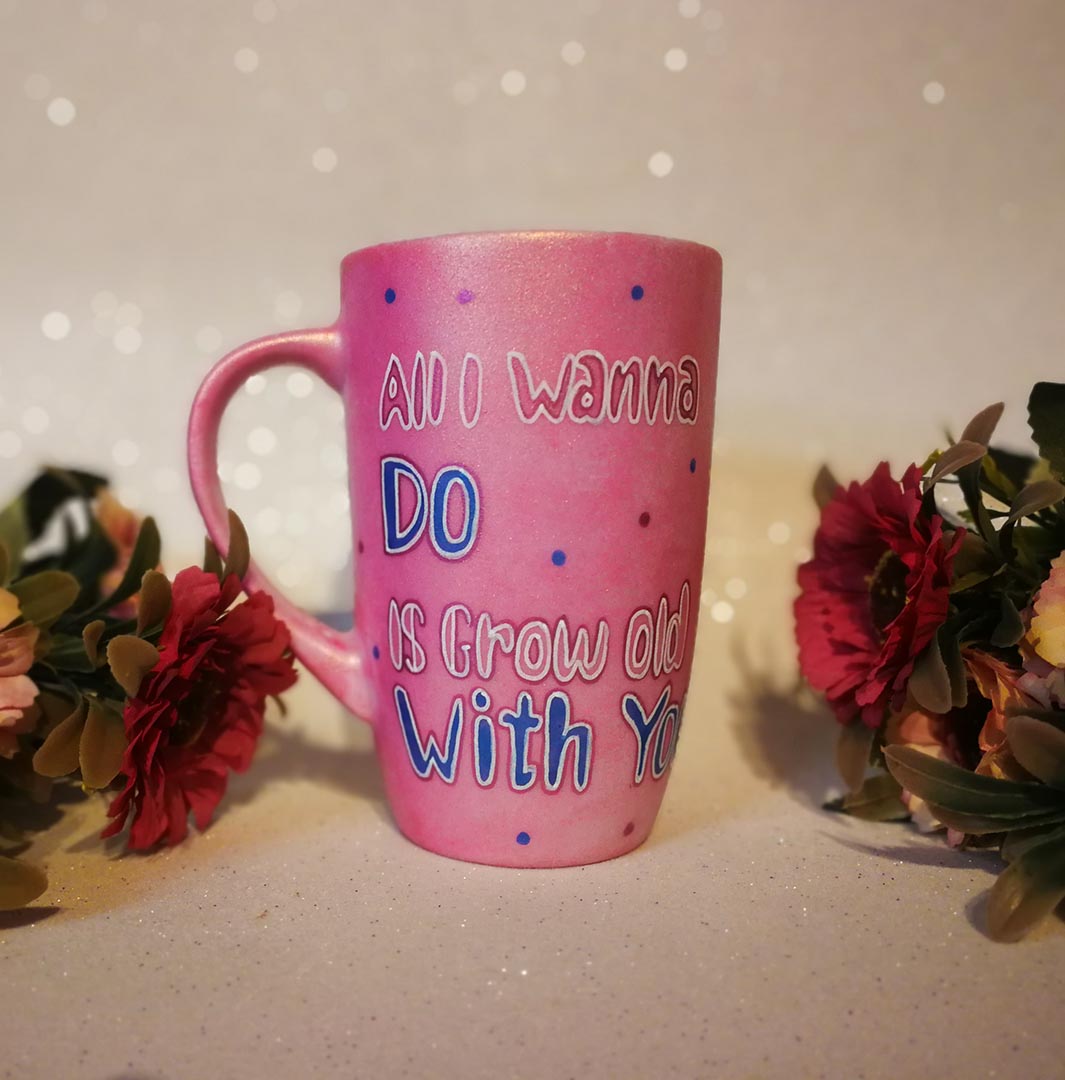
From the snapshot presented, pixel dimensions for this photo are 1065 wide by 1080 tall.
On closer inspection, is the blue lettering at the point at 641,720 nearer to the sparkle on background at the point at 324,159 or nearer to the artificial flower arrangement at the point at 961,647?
the artificial flower arrangement at the point at 961,647

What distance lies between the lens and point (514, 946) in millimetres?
475

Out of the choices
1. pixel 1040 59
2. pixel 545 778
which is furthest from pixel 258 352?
pixel 1040 59

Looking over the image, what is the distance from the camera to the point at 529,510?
52cm

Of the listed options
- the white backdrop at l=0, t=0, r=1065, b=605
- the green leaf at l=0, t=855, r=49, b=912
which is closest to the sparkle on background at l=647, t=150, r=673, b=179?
the white backdrop at l=0, t=0, r=1065, b=605

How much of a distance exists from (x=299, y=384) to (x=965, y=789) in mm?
534

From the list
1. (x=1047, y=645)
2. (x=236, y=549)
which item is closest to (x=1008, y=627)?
(x=1047, y=645)

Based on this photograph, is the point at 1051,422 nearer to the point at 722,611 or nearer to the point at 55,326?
the point at 722,611

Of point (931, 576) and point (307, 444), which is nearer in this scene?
point (931, 576)

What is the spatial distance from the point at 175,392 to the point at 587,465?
17.0 inches

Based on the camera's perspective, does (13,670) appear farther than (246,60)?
No

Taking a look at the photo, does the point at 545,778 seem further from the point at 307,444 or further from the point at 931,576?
the point at 307,444

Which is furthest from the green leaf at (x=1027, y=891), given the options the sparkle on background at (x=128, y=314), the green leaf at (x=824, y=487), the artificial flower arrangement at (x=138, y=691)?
the sparkle on background at (x=128, y=314)

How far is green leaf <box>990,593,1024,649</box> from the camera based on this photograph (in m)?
0.53

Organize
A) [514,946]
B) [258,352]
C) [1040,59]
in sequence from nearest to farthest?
[514,946]
[258,352]
[1040,59]
